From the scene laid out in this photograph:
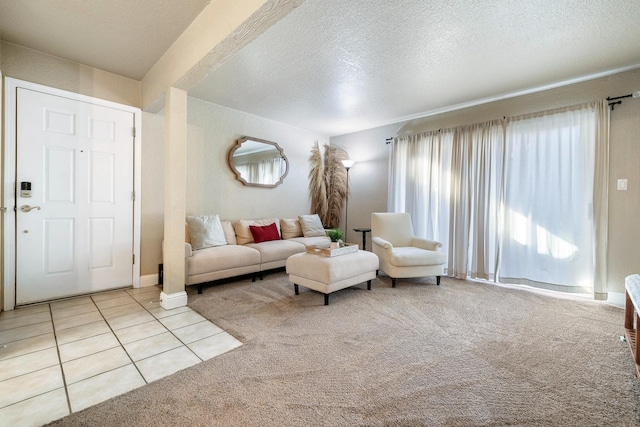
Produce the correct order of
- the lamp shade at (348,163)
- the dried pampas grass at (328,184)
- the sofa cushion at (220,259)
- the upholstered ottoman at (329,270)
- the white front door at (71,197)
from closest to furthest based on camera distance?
the white front door at (71,197) → the upholstered ottoman at (329,270) → the sofa cushion at (220,259) → the lamp shade at (348,163) → the dried pampas grass at (328,184)

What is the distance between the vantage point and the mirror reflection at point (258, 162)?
14.2 ft

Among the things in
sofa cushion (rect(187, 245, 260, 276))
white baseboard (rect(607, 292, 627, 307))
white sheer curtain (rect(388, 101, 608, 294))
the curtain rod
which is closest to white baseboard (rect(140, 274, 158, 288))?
sofa cushion (rect(187, 245, 260, 276))

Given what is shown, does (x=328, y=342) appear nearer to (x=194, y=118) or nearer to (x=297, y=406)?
(x=297, y=406)

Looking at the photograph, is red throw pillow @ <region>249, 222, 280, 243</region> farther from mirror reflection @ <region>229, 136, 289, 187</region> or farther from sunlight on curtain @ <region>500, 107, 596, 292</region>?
sunlight on curtain @ <region>500, 107, 596, 292</region>

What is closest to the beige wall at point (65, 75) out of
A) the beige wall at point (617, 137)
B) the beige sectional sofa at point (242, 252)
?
the beige sectional sofa at point (242, 252)

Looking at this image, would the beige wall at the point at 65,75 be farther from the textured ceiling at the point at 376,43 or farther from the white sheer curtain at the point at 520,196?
the white sheer curtain at the point at 520,196

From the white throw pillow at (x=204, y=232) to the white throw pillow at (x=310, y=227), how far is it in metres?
1.52

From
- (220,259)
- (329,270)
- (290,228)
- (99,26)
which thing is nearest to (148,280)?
(220,259)

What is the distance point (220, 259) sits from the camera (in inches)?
126

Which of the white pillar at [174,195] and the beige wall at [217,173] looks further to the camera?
the beige wall at [217,173]

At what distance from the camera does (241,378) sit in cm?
159

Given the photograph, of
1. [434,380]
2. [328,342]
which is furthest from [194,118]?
[434,380]

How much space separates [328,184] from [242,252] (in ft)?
9.07

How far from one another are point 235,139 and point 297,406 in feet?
12.8
